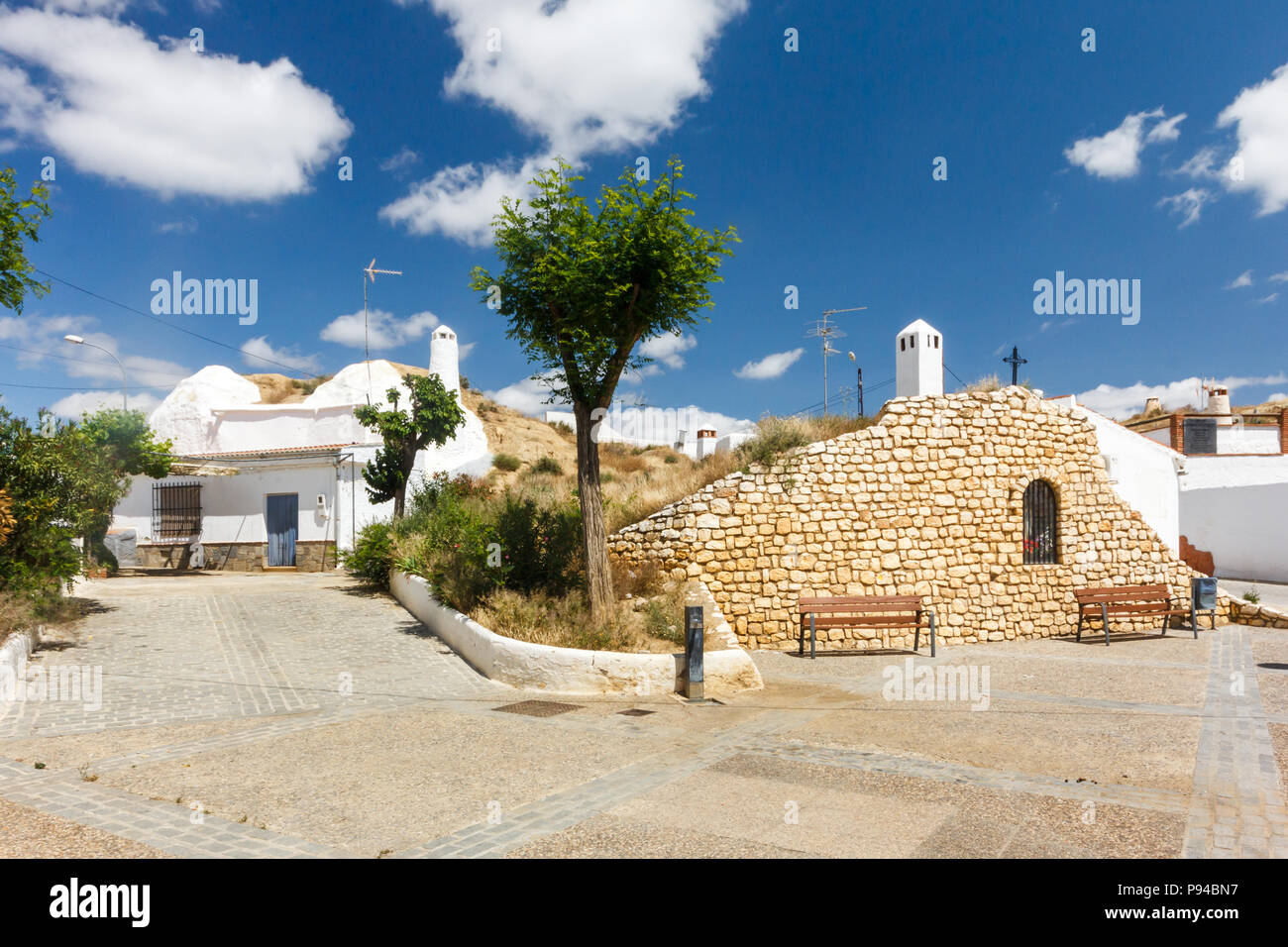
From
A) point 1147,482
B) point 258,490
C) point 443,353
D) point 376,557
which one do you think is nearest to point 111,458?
point 376,557

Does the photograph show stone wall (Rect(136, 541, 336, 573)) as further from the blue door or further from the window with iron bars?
the window with iron bars

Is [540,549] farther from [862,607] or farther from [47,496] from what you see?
[47,496]

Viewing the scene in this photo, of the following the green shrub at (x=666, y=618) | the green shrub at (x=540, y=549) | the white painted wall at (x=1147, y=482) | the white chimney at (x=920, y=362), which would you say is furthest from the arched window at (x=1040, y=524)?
the green shrub at (x=540, y=549)

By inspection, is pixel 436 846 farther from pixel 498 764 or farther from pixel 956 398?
pixel 956 398

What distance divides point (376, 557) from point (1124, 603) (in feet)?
46.7

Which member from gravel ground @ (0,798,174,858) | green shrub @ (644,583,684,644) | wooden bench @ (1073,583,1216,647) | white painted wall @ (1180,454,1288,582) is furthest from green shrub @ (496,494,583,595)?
white painted wall @ (1180,454,1288,582)

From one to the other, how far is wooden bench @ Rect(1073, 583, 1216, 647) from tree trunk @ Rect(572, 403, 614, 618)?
337 inches

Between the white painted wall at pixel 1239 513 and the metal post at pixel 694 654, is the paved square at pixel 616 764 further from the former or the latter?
the white painted wall at pixel 1239 513

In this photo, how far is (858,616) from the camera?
1224 centimetres

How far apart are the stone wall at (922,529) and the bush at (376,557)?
5704 mm

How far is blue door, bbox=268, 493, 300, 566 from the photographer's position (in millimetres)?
20703

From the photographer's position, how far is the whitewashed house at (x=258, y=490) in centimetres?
2027
